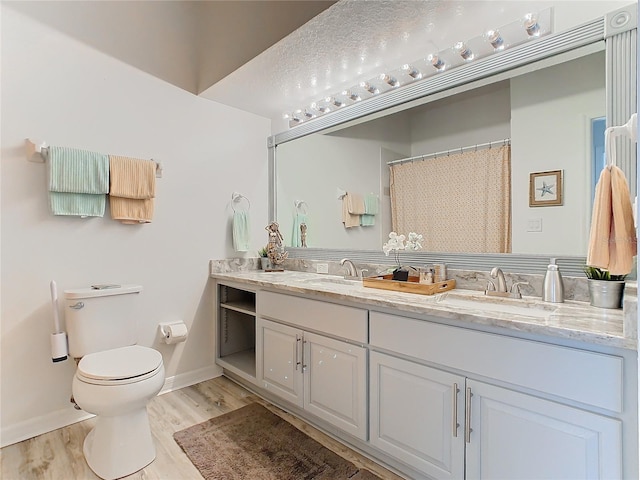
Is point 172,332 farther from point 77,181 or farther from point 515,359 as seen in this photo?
point 515,359

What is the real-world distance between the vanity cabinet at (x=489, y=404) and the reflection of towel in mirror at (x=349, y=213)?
1.02 meters

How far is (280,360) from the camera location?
6.77 ft

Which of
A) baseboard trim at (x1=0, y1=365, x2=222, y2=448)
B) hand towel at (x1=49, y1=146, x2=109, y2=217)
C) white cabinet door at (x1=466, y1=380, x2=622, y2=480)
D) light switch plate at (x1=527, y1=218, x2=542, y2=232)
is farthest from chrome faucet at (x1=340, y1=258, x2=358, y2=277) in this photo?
baseboard trim at (x1=0, y1=365, x2=222, y2=448)

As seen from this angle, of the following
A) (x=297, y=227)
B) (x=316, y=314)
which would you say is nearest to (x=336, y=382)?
(x=316, y=314)

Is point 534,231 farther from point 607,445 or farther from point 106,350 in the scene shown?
point 106,350

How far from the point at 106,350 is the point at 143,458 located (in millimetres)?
607

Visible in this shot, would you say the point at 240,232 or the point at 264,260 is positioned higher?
the point at 240,232

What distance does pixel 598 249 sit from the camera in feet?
3.67

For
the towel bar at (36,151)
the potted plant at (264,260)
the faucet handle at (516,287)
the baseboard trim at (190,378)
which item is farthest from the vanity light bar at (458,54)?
the baseboard trim at (190,378)

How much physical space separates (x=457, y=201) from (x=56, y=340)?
2331mm

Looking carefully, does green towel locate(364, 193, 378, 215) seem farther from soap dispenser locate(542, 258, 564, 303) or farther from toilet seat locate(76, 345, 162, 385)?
toilet seat locate(76, 345, 162, 385)

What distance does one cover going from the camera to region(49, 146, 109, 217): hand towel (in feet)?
6.03

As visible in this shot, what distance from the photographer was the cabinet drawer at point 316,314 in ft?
5.40

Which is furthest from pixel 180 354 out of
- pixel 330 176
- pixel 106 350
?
pixel 330 176
